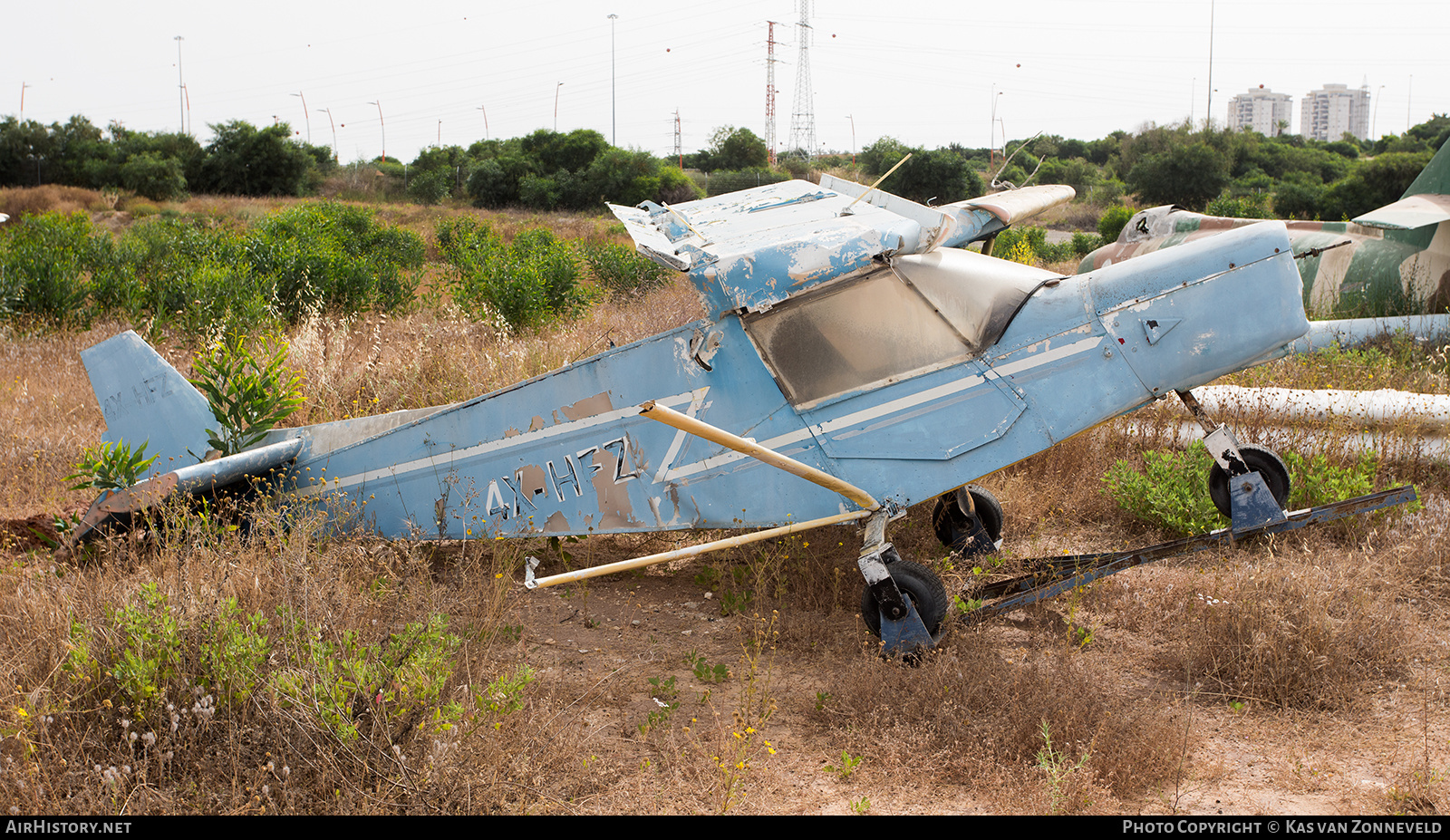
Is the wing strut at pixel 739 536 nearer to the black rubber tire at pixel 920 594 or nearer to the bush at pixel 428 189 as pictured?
the black rubber tire at pixel 920 594

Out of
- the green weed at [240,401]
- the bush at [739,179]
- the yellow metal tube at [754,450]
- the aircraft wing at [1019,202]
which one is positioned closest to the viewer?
the yellow metal tube at [754,450]

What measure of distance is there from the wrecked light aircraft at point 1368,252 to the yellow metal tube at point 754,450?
817cm

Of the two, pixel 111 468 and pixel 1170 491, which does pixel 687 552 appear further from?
pixel 1170 491

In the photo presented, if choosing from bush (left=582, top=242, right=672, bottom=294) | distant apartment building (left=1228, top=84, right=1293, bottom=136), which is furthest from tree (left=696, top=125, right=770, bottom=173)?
distant apartment building (left=1228, top=84, right=1293, bottom=136)

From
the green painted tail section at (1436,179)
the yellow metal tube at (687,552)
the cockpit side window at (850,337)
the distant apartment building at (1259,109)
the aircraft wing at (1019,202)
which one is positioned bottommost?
the yellow metal tube at (687,552)

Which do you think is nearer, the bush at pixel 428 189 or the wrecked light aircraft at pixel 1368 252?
the wrecked light aircraft at pixel 1368 252

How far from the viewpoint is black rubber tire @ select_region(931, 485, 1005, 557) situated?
5.68 m

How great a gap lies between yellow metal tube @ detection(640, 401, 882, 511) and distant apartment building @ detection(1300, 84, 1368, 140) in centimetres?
18174

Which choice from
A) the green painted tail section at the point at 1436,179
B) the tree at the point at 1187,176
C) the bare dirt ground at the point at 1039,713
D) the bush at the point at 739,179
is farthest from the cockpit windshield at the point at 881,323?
the tree at the point at 1187,176

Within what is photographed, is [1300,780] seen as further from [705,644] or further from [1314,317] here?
[1314,317]

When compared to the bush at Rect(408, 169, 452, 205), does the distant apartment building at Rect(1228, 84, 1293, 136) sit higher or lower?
higher

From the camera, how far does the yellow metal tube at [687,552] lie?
348 centimetres

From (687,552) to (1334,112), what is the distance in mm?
194553

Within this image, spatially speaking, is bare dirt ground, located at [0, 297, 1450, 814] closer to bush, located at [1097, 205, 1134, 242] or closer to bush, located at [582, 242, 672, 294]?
bush, located at [582, 242, 672, 294]
